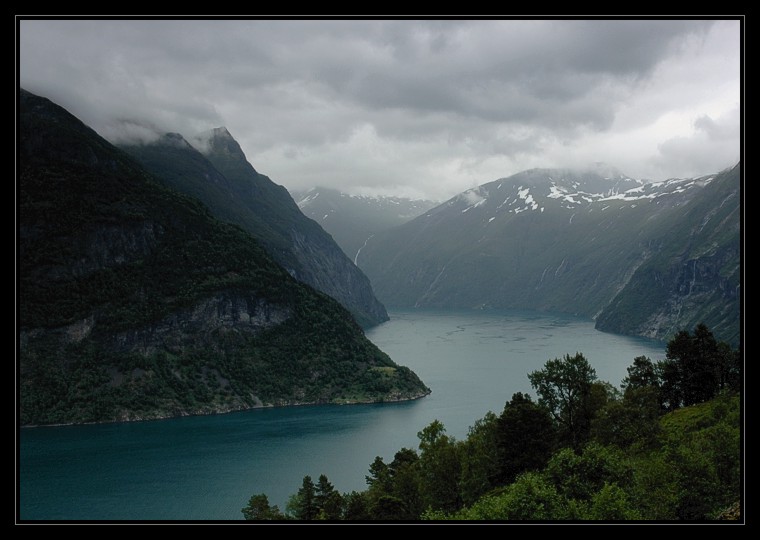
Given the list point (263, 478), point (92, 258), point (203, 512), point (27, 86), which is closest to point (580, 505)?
point (203, 512)

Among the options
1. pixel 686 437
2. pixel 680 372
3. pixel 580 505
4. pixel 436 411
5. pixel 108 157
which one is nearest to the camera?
pixel 580 505

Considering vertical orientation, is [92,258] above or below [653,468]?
above

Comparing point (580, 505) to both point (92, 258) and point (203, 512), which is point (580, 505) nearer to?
point (203, 512)

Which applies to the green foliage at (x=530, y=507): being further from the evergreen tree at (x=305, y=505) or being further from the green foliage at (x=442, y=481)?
the evergreen tree at (x=305, y=505)

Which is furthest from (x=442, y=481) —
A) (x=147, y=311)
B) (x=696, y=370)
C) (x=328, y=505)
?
(x=147, y=311)

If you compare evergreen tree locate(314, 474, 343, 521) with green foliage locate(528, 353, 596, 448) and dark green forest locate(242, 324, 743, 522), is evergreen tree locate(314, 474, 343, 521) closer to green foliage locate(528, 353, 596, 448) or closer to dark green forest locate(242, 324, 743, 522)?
dark green forest locate(242, 324, 743, 522)

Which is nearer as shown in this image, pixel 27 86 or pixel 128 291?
pixel 128 291

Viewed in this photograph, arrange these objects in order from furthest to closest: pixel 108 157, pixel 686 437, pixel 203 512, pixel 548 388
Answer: pixel 108 157
pixel 203 512
pixel 548 388
pixel 686 437
